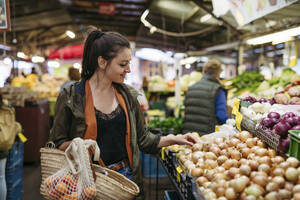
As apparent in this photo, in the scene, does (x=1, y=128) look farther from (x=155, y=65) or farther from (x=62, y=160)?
(x=155, y=65)

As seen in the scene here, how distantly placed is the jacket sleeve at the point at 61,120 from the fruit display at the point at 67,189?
0.38m

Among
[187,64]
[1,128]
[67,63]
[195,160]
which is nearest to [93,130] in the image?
[195,160]

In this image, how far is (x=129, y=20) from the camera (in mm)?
10727

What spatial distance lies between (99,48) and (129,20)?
9.09 m

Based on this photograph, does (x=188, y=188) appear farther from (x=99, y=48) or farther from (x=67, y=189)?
(x=99, y=48)

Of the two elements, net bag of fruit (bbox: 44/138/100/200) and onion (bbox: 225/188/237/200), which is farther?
net bag of fruit (bbox: 44/138/100/200)

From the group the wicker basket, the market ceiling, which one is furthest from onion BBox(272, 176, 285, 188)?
the market ceiling

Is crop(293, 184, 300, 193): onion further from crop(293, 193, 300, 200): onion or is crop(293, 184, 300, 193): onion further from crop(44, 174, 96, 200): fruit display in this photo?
crop(44, 174, 96, 200): fruit display

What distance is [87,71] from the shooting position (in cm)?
216

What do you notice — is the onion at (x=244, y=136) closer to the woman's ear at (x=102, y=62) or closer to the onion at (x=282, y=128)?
the onion at (x=282, y=128)

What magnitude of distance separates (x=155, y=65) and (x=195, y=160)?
17736 millimetres

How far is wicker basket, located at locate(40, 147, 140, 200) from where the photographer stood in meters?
1.67

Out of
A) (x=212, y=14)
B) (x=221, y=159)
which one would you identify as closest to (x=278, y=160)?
(x=221, y=159)

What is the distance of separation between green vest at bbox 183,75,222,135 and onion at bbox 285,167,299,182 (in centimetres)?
267
